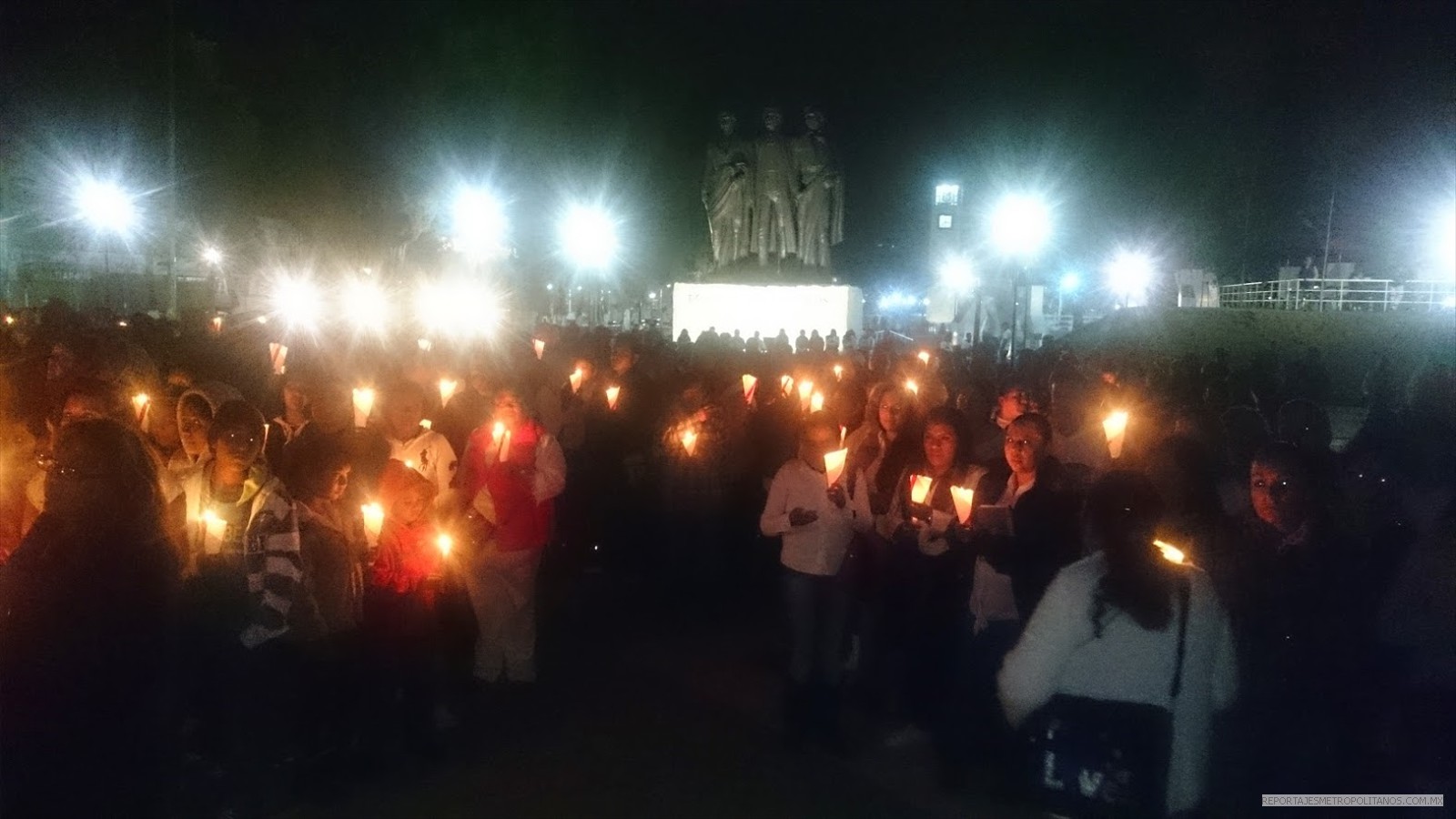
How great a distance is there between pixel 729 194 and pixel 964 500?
1178 cm

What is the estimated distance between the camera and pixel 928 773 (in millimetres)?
5328

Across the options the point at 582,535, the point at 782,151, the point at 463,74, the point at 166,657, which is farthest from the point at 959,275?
the point at 166,657

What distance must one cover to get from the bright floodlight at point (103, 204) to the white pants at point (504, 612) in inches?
742

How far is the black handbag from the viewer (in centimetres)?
329

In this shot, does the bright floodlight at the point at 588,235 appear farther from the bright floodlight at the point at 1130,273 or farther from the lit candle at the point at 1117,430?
the lit candle at the point at 1117,430

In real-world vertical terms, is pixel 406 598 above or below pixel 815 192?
below

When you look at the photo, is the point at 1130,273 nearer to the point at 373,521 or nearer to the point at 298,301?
the point at 298,301

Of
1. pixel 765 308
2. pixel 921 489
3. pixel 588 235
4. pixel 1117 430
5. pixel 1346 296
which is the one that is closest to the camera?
pixel 921 489

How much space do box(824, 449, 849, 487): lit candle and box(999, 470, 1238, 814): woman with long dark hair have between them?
2.19m

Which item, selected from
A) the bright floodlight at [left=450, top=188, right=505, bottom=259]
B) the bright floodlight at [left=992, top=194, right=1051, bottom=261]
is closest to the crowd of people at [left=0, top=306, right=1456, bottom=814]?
the bright floodlight at [left=992, top=194, right=1051, bottom=261]

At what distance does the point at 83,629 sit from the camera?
357 cm

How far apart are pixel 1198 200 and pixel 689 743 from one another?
31.5 metres

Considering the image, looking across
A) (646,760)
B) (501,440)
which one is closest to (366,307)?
(501,440)

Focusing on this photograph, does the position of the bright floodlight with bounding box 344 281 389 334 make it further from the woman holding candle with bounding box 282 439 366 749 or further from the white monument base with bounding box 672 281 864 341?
the woman holding candle with bounding box 282 439 366 749
